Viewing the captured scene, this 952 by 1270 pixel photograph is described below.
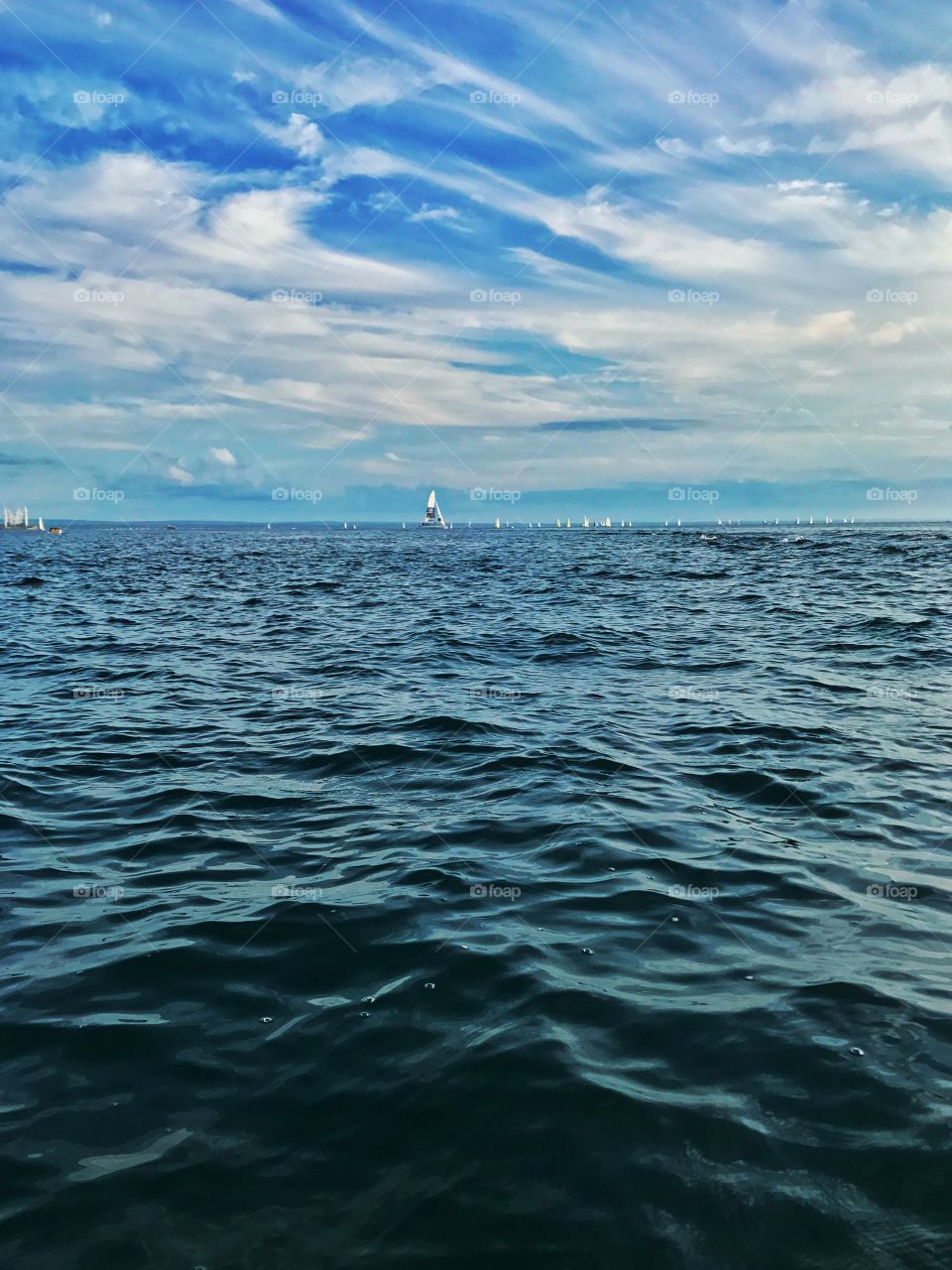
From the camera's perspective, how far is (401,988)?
6094mm

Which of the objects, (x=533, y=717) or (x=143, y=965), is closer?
(x=143, y=965)

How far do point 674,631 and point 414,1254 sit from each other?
23430 mm

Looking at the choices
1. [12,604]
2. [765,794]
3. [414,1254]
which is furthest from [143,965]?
[12,604]

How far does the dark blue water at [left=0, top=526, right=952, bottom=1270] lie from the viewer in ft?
13.4

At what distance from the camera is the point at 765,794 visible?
10.6 metres

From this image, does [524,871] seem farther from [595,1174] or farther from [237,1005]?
[595,1174]

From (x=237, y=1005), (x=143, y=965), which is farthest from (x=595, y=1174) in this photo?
(x=143, y=965)

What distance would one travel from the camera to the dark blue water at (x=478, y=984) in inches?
161

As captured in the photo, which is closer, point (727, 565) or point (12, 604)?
point (12, 604)

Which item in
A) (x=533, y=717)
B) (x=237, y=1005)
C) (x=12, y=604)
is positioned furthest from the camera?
(x=12, y=604)

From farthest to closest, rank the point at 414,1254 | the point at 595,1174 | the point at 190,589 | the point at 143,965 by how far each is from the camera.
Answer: the point at 190,589, the point at 143,965, the point at 595,1174, the point at 414,1254

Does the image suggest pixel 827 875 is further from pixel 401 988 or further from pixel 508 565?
pixel 508 565

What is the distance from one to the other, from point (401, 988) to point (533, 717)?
8979 mm

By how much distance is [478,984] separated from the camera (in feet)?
20.2
